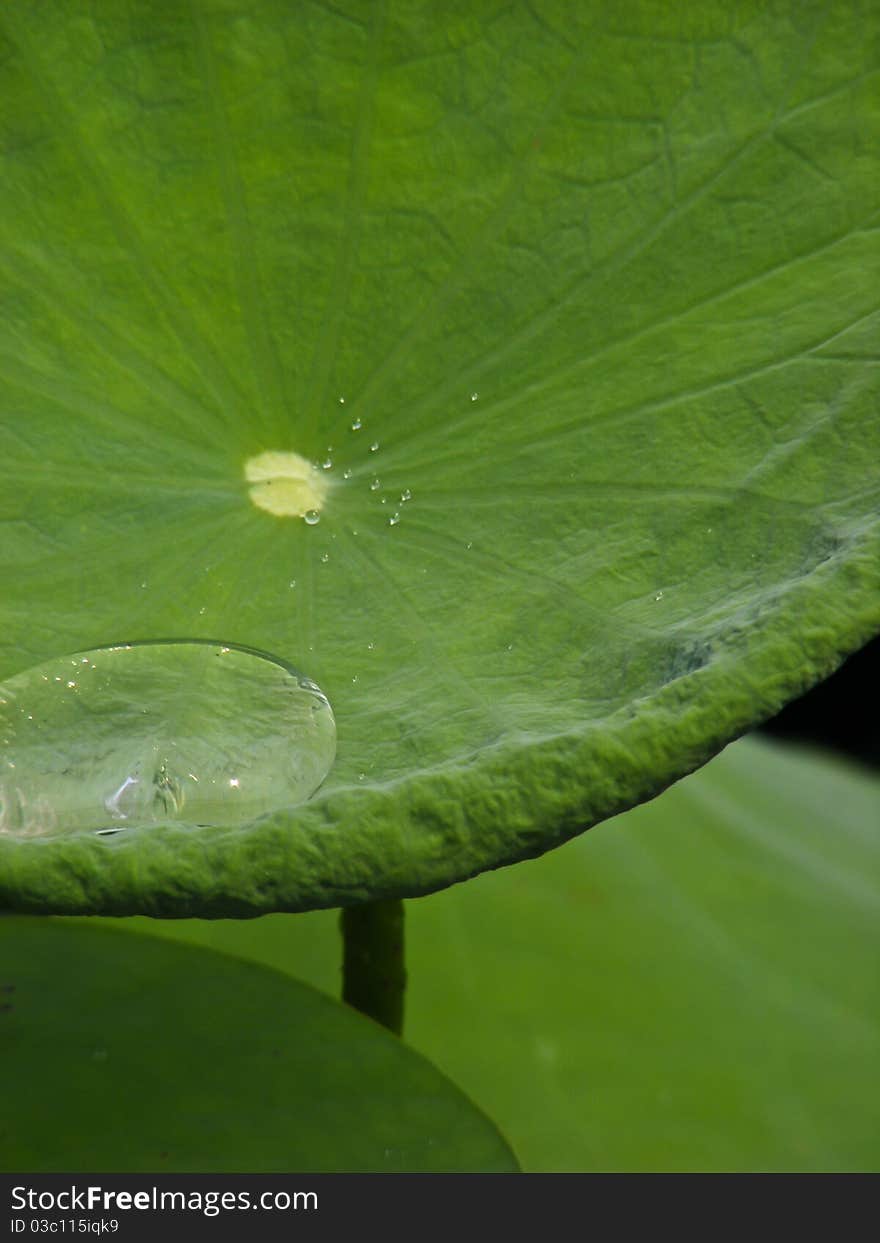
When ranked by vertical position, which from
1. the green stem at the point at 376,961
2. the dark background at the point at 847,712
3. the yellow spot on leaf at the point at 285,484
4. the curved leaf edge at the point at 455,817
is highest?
the dark background at the point at 847,712

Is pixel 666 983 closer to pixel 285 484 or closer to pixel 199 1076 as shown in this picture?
pixel 199 1076

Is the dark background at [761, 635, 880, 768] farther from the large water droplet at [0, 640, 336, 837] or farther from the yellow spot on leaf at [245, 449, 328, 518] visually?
the large water droplet at [0, 640, 336, 837]

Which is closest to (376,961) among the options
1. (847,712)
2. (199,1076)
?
(199,1076)

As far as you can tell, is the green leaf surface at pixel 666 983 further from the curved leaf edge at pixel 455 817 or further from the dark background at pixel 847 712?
the dark background at pixel 847 712

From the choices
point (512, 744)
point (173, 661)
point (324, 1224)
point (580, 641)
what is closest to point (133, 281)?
point (173, 661)

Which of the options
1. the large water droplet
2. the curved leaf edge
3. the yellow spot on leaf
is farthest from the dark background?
the curved leaf edge

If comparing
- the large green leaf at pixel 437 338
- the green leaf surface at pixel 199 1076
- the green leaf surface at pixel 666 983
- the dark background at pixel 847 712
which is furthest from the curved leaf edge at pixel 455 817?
the dark background at pixel 847 712
